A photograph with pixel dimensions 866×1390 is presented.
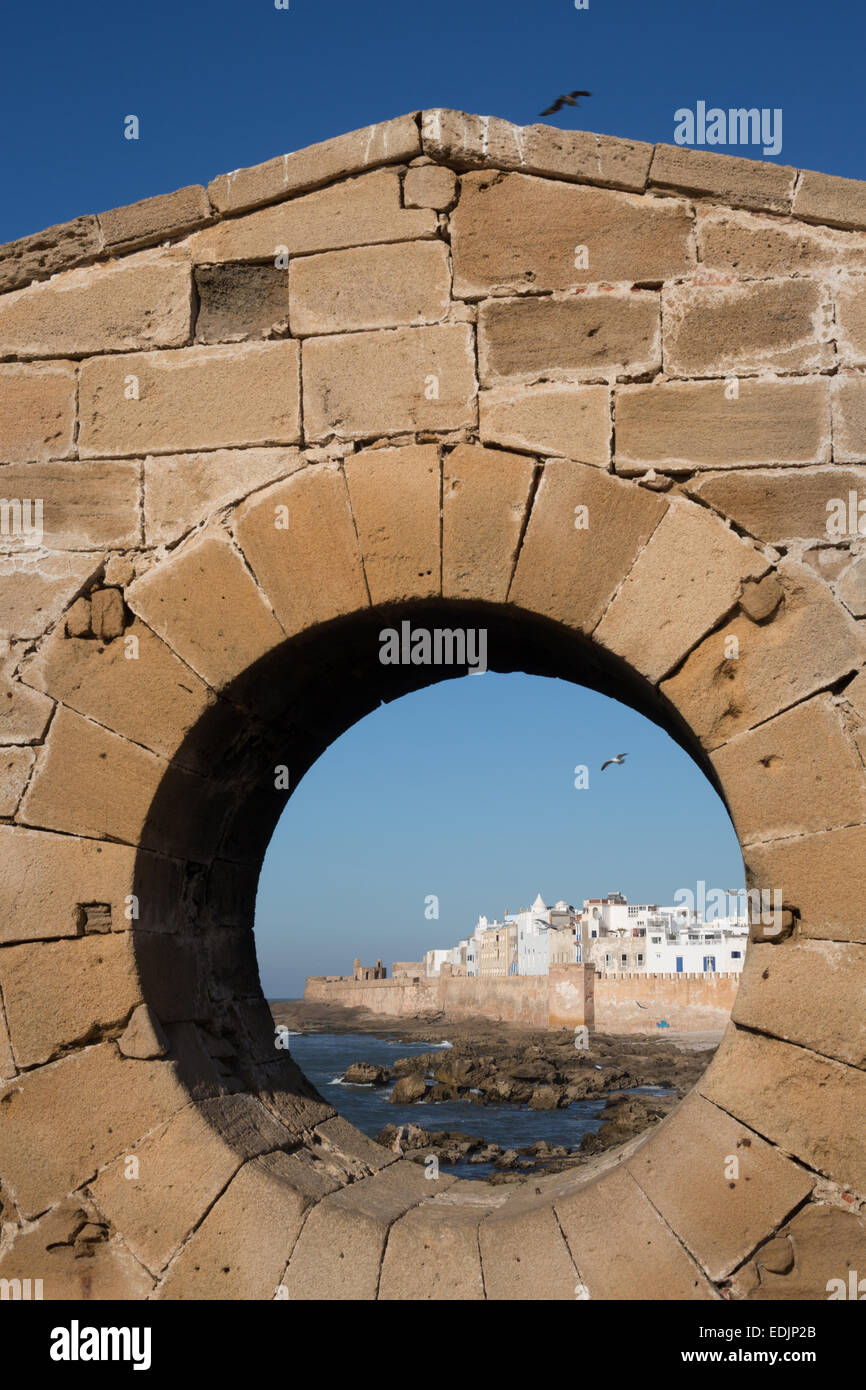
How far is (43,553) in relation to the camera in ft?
13.4

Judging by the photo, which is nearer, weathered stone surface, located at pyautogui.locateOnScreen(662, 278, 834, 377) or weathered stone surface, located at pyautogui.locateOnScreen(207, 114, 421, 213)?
weathered stone surface, located at pyautogui.locateOnScreen(662, 278, 834, 377)

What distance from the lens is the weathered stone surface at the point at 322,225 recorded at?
4008 mm

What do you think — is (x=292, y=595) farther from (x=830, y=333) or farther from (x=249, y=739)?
(x=830, y=333)

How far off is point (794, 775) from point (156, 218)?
299 centimetres

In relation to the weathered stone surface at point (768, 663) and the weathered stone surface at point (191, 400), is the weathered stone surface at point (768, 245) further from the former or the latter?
the weathered stone surface at point (191, 400)

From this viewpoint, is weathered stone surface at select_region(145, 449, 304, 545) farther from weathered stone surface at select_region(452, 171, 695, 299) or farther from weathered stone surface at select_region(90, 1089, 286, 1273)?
weathered stone surface at select_region(90, 1089, 286, 1273)

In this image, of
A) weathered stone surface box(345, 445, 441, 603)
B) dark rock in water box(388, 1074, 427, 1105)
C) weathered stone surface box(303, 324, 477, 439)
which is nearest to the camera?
weathered stone surface box(345, 445, 441, 603)

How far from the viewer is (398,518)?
3.78m

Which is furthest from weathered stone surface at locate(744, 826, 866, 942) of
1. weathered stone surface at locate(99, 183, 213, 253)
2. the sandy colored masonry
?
weathered stone surface at locate(99, 183, 213, 253)

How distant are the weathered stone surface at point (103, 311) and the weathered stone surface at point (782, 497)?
1992 millimetres

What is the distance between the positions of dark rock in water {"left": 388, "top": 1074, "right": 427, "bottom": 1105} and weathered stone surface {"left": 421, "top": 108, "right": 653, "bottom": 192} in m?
27.2

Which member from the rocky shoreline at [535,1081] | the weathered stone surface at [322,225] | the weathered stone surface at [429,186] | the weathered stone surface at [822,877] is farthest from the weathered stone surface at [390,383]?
the rocky shoreline at [535,1081]

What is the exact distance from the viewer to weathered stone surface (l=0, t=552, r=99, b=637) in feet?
13.2
